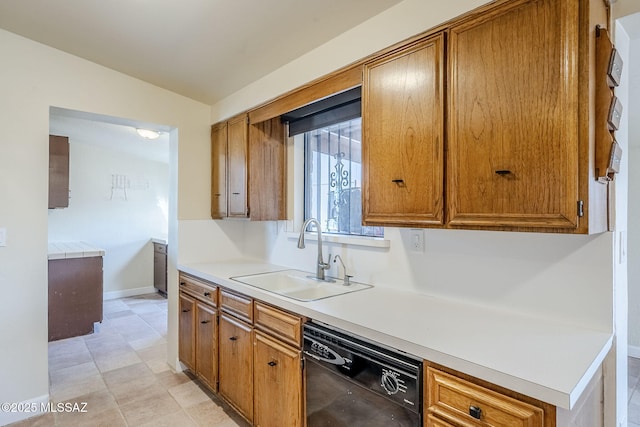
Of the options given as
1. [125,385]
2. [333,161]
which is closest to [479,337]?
[333,161]

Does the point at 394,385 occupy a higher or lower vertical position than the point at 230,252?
lower

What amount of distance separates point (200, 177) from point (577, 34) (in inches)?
106

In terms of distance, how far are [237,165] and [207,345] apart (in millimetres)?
1339

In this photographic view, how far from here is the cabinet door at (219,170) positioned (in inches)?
115

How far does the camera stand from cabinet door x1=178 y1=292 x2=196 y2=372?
8.77 feet

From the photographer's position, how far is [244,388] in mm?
2078

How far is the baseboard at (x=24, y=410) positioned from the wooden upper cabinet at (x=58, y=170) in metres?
2.57

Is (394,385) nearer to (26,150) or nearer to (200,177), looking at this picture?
(200,177)

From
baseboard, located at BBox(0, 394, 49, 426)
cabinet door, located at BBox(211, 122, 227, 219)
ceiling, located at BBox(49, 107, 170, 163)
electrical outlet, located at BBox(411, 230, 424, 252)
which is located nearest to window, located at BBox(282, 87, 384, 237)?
electrical outlet, located at BBox(411, 230, 424, 252)

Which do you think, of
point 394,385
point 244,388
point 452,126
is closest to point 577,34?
point 452,126

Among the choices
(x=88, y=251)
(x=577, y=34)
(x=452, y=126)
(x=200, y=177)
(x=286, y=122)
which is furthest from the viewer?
(x=88, y=251)

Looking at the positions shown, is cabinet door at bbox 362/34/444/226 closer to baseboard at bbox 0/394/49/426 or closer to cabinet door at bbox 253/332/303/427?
cabinet door at bbox 253/332/303/427

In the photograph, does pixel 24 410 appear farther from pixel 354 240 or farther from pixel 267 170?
pixel 354 240

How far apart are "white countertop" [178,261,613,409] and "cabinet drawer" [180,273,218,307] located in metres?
0.68
